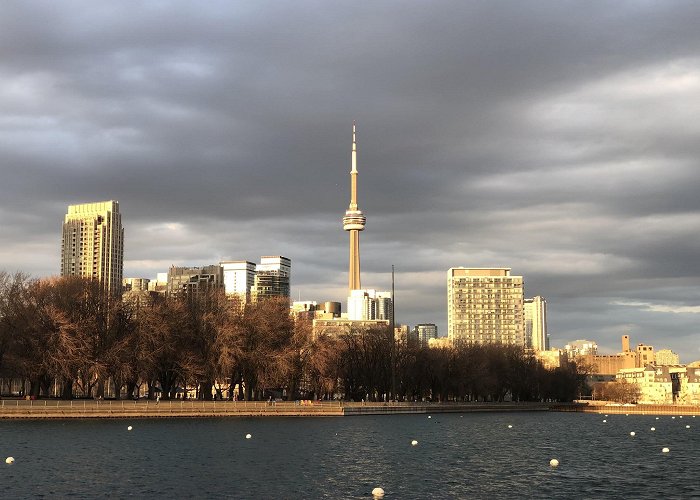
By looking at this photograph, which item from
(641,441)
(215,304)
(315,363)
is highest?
(215,304)

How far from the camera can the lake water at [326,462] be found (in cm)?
5906

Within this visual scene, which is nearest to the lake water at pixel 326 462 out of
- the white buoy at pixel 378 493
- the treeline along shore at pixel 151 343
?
the white buoy at pixel 378 493

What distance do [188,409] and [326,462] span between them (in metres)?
63.3

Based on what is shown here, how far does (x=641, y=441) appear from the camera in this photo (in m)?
110

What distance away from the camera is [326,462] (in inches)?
2985

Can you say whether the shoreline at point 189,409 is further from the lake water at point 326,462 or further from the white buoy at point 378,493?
the white buoy at point 378,493

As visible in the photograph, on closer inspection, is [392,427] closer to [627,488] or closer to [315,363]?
[315,363]

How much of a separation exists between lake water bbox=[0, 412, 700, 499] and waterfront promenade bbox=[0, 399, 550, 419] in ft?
16.5

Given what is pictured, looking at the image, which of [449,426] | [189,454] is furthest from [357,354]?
[189,454]

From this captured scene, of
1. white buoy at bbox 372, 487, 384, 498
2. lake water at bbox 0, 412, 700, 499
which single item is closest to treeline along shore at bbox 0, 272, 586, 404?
lake water at bbox 0, 412, 700, 499

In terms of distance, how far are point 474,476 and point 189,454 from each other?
2644 cm

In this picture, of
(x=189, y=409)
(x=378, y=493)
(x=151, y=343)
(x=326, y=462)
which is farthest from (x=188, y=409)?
(x=378, y=493)

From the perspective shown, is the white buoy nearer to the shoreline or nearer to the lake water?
the lake water

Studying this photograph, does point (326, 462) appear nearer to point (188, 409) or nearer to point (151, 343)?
point (188, 409)
